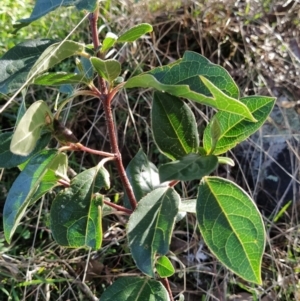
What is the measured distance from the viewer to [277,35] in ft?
5.98

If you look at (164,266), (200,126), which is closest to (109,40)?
(164,266)

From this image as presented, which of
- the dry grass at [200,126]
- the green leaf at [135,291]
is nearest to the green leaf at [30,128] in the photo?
the green leaf at [135,291]

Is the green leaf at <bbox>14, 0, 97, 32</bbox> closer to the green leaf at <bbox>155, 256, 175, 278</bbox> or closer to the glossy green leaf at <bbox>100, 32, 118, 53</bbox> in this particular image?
the glossy green leaf at <bbox>100, 32, 118, 53</bbox>

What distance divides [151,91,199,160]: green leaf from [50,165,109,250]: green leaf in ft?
0.42

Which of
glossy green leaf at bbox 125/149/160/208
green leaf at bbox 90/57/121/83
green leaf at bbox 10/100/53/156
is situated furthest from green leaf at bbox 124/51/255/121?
glossy green leaf at bbox 125/149/160/208

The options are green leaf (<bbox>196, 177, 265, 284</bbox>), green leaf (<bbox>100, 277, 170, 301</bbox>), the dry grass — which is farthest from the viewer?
the dry grass

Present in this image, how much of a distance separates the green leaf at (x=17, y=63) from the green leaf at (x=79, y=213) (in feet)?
0.58

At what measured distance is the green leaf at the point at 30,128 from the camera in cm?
60

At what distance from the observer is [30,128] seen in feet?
2.10

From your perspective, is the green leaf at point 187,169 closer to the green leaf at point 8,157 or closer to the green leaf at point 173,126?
the green leaf at point 173,126

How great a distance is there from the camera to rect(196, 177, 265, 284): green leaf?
27.8 inches

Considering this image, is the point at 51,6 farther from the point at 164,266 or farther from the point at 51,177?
the point at 164,266

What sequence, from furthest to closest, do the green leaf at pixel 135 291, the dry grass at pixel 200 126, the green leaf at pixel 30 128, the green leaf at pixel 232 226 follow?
the dry grass at pixel 200 126 < the green leaf at pixel 135 291 < the green leaf at pixel 232 226 < the green leaf at pixel 30 128

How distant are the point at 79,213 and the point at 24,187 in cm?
13
